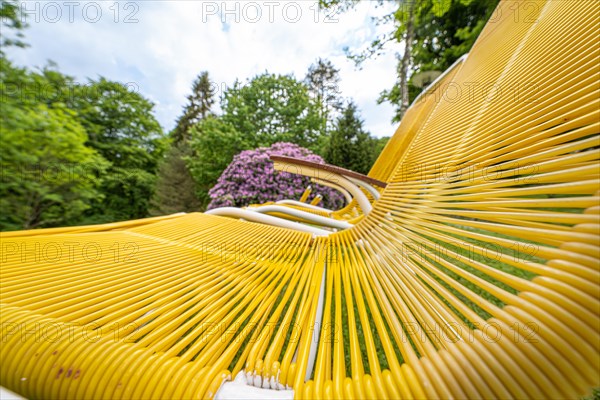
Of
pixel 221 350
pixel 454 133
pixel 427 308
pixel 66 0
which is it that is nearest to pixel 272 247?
pixel 221 350

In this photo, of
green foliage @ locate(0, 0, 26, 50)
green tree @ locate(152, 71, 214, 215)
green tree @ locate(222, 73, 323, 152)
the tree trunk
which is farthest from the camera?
green tree @ locate(152, 71, 214, 215)

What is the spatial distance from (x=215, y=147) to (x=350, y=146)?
4779mm

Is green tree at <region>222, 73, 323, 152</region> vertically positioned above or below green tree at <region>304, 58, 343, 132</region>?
below

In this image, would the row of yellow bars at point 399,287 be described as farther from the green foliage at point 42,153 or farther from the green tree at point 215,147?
the green tree at point 215,147

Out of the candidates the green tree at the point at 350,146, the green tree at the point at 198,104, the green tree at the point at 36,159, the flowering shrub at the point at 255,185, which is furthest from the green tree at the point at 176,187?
the green tree at the point at 198,104

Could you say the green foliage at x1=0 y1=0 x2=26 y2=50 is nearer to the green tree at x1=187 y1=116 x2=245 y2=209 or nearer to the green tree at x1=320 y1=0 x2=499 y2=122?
the green tree at x1=187 y1=116 x2=245 y2=209

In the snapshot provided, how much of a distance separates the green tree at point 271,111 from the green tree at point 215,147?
303 mm

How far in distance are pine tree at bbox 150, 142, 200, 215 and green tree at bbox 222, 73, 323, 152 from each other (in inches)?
129

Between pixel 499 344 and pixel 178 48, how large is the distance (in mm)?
11146

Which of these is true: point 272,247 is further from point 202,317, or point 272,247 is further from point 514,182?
point 514,182

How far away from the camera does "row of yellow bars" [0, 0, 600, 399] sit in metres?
0.34

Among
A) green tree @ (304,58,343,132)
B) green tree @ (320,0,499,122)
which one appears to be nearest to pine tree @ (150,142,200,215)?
green tree @ (320,0,499,122)

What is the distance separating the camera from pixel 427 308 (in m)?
0.58

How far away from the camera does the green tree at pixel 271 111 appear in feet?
25.7
